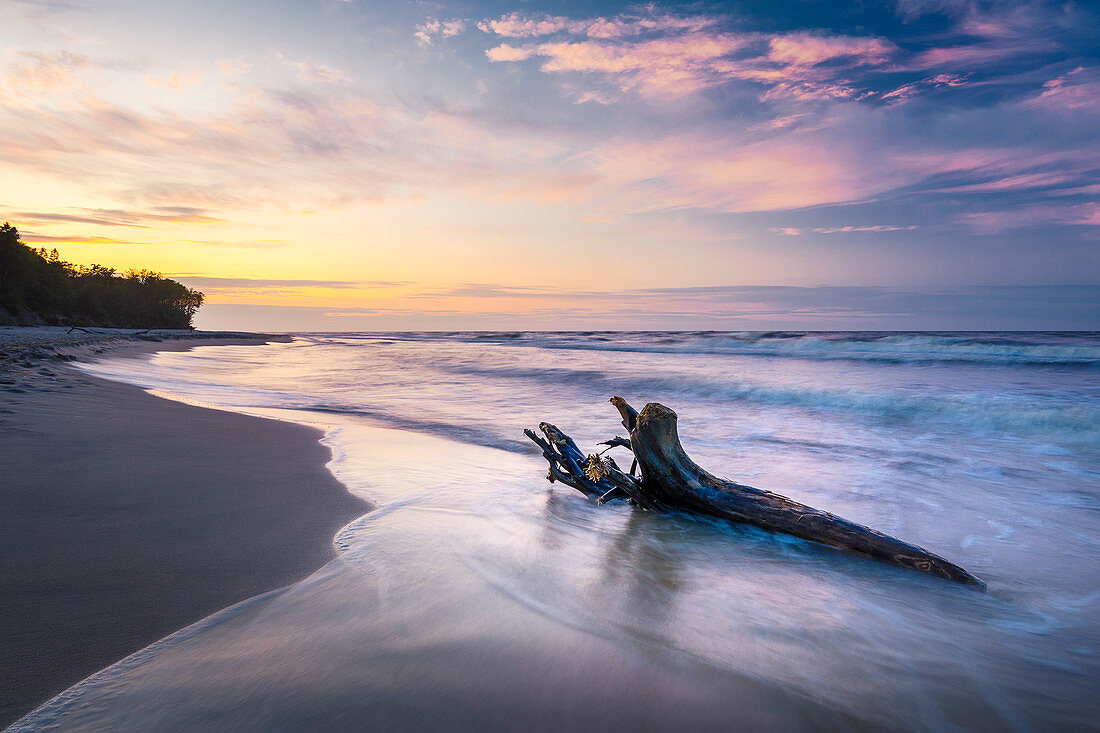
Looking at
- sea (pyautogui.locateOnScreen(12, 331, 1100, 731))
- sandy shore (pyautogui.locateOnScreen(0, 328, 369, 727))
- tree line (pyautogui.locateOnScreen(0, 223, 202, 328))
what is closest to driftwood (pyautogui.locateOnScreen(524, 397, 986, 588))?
sea (pyautogui.locateOnScreen(12, 331, 1100, 731))

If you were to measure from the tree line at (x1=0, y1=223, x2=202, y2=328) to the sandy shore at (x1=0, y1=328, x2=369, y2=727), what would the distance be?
52040mm

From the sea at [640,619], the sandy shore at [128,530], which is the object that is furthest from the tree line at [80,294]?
the sea at [640,619]

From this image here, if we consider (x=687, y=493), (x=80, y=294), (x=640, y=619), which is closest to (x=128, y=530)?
(x=640, y=619)

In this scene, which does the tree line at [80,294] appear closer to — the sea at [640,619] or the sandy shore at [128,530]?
the sandy shore at [128,530]

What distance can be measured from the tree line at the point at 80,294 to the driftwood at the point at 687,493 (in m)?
55.5

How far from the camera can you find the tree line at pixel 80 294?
41.5m

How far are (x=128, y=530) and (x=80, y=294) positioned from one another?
76.1m

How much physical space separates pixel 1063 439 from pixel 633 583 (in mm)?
9419

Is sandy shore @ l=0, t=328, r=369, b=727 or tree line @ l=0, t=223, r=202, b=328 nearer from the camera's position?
sandy shore @ l=0, t=328, r=369, b=727

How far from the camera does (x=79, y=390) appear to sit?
752 centimetres

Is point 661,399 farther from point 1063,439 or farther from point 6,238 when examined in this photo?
point 6,238

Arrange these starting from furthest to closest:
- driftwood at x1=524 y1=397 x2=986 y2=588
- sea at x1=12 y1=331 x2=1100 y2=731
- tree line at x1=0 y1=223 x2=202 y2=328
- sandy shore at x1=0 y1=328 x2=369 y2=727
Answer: tree line at x1=0 y1=223 x2=202 y2=328 → driftwood at x1=524 y1=397 x2=986 y2=588 → sandy shore at x1=0 y1=328 x2=369 y2=727 → sea at x1=12 y1=331 x2=1100 y2=731

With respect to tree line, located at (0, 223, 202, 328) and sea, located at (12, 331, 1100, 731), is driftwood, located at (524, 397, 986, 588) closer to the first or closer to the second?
sea, located at (12, 331, 1100, 731)

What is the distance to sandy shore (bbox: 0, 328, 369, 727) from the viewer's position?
77.5 inches
